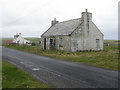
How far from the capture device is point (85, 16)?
3691 cm

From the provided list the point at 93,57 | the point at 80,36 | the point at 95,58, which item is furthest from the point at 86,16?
the point at 95,58

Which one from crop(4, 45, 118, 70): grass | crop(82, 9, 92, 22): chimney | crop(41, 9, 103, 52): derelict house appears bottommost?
crop(4, 45, 118, 70): grass

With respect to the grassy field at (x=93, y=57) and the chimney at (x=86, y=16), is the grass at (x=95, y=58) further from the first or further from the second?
the chimney at (x=86, y=16)

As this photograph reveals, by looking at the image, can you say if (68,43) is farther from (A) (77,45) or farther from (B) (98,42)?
(B) (98,42)

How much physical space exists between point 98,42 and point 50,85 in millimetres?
30151

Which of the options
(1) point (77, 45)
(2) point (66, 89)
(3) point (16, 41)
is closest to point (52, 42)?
(1) point (77, 45)

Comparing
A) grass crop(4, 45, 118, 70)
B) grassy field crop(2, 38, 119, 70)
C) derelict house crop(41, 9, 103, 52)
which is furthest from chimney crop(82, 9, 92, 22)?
grass crop(4, 45, 118, 70)

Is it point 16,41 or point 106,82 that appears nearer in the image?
point 106,82

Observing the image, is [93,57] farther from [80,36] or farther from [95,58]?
[80,36]

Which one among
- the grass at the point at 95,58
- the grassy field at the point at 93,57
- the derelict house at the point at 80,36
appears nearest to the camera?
the grass at the point at 95,58

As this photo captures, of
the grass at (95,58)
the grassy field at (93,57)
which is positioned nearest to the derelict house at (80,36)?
the grassy field at (93,57)

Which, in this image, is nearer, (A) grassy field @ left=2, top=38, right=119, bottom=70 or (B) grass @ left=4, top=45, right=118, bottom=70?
(B) grass @ left=4, top=45, right=118, bottom=70

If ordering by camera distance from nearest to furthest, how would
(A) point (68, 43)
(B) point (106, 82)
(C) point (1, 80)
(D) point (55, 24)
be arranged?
(B) point (106, 82), (C) point (1, 80), (A) point (68, 43), (D) point (55, 24)

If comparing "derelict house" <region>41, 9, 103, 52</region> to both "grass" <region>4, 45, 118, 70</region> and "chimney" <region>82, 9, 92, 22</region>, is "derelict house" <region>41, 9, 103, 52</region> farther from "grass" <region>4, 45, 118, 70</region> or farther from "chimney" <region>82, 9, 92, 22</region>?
"grass" <region>4, 45, 118, 70</region>
